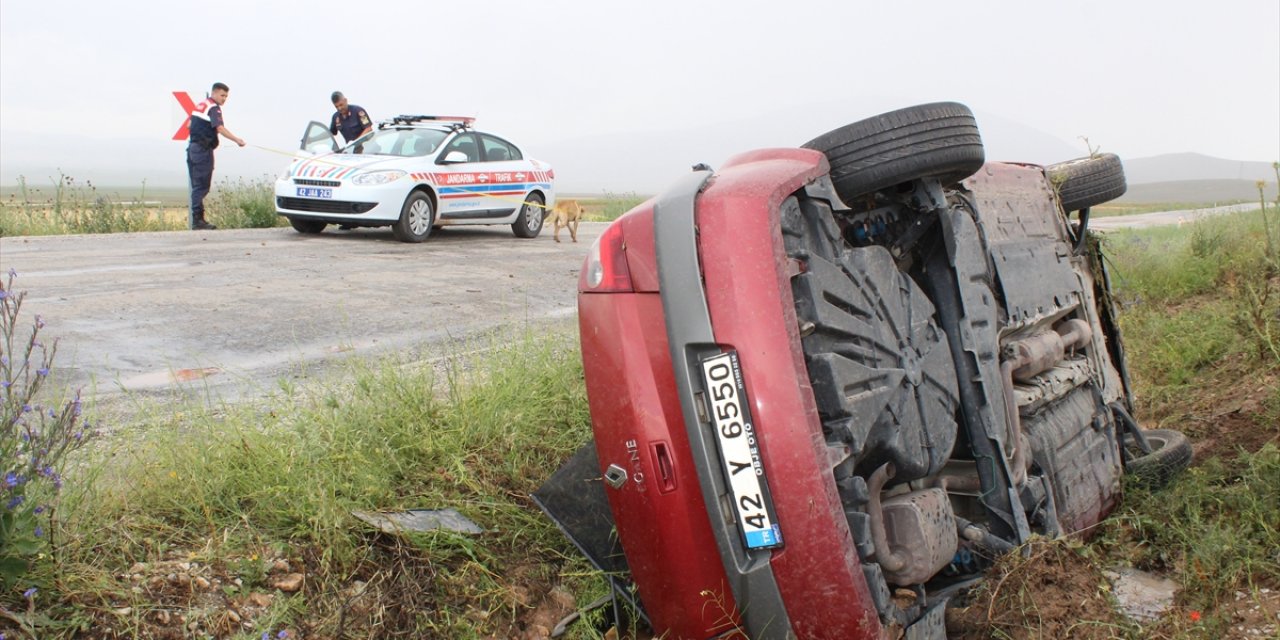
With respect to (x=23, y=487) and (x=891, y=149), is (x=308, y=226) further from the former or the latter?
(x=891, y=149)

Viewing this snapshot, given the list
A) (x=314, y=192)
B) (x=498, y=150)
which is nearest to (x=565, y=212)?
(x=498, y=150)

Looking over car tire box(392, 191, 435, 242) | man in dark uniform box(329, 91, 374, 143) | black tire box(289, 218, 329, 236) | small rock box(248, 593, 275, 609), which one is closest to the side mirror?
car tire box(392, 191, 435, 242)

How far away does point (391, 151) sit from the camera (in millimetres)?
13750

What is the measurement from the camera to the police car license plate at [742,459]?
2479 millimetres

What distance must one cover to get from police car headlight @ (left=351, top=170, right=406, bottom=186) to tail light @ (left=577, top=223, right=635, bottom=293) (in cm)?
1044

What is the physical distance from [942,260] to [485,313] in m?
4.83

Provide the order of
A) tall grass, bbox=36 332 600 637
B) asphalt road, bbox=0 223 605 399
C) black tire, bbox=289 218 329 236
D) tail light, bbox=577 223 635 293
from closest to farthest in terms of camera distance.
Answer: tail light, bbox=577 223 635 293
tall grass, bbox=36 332 600 637
asphalt road, bbox=0 223 605 399
black tire, bbox=289 218 329 236

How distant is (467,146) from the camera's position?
1459cm

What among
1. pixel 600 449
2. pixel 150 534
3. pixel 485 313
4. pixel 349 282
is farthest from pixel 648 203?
pixel 349 282

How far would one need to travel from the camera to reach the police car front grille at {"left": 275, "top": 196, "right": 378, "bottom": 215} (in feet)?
41.7

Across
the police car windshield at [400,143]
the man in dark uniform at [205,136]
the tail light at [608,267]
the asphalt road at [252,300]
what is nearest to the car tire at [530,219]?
the police car windshield at [400,143]

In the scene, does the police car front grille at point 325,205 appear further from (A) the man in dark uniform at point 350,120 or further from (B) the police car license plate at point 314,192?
(A) the man in dark uniform at point 350,120

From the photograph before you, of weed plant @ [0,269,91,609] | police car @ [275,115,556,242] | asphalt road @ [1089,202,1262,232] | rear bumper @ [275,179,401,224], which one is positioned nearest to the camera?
weed plant @ [0,269,91,609]

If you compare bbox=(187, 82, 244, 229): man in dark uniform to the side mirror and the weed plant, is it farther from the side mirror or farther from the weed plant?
the weed plant
